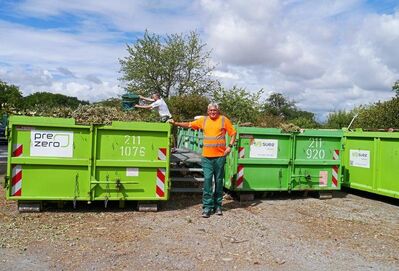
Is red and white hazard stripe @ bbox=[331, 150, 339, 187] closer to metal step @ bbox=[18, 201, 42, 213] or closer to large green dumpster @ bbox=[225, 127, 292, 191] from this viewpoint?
large green dumpster @ bbox=[225, 127, 292, 191]

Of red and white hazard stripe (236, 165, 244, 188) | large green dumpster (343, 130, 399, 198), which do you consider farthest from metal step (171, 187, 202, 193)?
large green dumpster (343, 130, 399, 198)

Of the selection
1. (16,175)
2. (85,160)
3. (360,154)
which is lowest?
(16,175)

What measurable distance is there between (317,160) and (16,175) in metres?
5.91

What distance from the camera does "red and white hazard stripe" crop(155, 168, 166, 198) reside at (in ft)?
26.2

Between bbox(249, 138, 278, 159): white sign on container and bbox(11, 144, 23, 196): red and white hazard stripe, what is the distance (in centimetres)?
433

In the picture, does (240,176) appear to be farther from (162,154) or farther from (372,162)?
(372,162)

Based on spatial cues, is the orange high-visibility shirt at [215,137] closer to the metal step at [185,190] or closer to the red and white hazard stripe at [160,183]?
the red and white hazard stripe at [160,183]

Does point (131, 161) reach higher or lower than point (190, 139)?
lower

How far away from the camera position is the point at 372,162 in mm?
10188

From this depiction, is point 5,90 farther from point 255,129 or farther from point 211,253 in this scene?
point 211,253

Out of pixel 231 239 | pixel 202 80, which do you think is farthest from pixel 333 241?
pixel 202 80

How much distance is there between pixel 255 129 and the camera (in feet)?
30.5

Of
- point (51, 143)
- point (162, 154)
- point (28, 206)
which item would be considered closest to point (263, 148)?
point (162, 154)

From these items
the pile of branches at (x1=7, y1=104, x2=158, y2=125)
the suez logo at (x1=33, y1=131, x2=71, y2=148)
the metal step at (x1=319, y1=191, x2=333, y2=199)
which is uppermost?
the pile of branches at (x1=7, y1=104, x2=158, y2=125)
